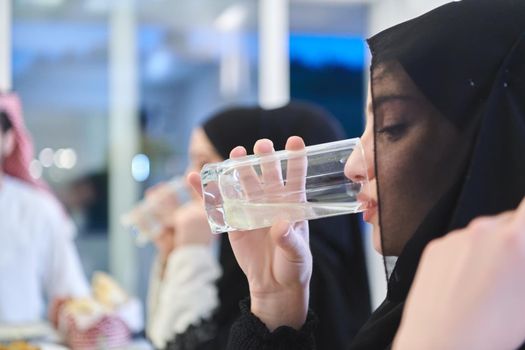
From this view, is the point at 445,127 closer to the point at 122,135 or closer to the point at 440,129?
the point at 440,129

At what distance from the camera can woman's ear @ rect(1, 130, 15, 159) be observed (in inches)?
104

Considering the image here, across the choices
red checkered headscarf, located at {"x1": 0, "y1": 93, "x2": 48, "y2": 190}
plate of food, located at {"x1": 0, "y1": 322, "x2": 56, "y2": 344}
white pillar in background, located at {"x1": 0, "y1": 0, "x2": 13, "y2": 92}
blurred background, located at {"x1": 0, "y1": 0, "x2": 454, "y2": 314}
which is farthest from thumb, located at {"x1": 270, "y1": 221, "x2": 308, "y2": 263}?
blurred background, located at {"x1": 0, "y1": 0, "x2": 454, "y2": 314}

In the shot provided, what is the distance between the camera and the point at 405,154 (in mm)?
793

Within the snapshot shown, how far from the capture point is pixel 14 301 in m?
2.51

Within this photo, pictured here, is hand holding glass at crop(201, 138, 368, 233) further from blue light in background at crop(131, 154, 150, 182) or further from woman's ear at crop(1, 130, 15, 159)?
blue light in background at crop(131, 154, 150, 182)

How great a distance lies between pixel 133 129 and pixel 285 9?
1.00 meters

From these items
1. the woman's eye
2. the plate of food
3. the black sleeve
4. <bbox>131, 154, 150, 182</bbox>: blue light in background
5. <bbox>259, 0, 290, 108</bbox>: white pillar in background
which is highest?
<bbox>259, 0, 290, 108</bbox>: white pillar in background

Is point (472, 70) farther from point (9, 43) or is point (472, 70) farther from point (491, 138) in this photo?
point (9, 43)

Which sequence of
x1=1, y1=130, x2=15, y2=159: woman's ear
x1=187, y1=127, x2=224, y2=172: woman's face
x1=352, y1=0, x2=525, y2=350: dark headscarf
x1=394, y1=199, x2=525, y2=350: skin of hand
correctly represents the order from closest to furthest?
x1=394, y1=199, x2=525, y2=350: skin of hand < x1=352, y1=0, x2=525, y2=350: dark headscarf < x1=187, y1=127, x2=224, y2=172: woman's face < x1=1, y1=130, x2=15, y2=159: woman's ear

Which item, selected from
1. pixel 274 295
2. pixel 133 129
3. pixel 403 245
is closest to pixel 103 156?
pixel 133 129

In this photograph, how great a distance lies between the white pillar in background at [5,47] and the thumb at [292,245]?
2681 mm

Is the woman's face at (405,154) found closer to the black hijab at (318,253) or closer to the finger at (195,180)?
the finger at (195,180)

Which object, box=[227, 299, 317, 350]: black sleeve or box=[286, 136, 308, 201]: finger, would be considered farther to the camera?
box=[227, 299, 317, 350]: black sleeve

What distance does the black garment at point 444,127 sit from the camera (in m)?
0.73
